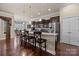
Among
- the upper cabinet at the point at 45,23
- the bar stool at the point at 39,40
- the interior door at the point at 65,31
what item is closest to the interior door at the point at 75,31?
the interior door at the point at 65,31

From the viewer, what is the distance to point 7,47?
3.50m

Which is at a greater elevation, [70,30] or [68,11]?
[68,11]

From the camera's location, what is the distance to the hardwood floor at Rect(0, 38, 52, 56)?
3.49m

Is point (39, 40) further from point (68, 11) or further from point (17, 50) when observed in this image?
point (68, 11)

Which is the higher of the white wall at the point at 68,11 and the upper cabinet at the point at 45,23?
the white wall at the point at 68,11

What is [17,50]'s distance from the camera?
353cm

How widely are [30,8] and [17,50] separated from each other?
1.26 m

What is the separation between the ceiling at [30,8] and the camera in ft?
11.1

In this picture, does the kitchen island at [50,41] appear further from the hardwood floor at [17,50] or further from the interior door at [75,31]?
the interior door at [75,31]

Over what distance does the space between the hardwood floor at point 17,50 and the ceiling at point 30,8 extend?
80cm

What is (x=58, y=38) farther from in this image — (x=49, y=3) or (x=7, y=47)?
(x=7, y=47)

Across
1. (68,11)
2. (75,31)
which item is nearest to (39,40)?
(75,31)

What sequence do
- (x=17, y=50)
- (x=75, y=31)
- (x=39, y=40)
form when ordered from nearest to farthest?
(x=75, y=31)
(x=17, y=50)
(x=39, y=40)

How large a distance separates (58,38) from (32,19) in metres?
0.92
